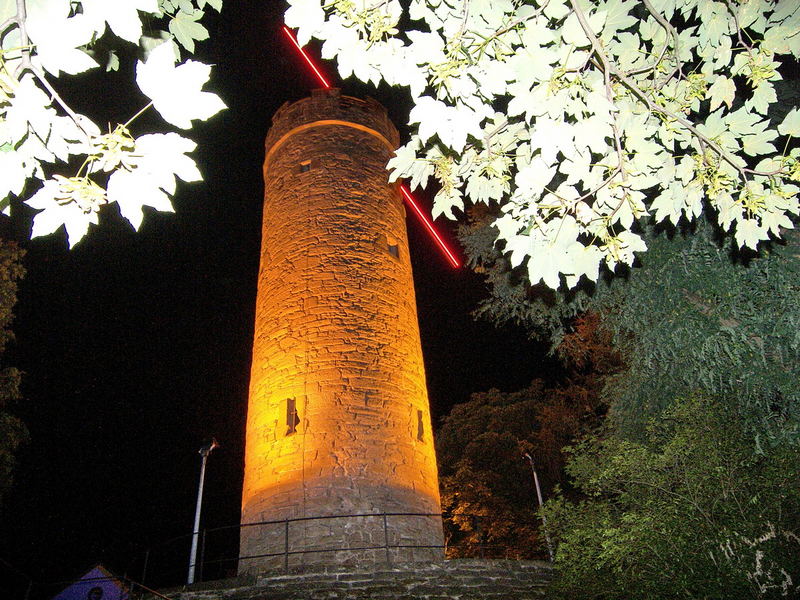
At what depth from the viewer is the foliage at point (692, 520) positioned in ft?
15.8

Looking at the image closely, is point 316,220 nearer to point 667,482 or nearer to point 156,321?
point 667,482

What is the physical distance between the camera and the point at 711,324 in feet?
17.5

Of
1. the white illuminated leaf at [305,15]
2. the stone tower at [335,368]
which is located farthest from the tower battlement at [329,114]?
the white illuminated leaf at [305,15]

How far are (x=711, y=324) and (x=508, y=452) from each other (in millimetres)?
13825

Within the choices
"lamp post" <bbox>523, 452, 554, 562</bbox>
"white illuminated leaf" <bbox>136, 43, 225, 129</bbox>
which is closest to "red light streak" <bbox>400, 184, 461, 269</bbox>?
"lamp post" <bbox>523, 452, 554, 562</bbox>

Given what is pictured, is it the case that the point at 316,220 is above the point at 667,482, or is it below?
above

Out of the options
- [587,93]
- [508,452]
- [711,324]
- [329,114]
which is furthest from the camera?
[508,452]

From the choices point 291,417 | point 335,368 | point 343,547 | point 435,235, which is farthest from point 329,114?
point 343,547

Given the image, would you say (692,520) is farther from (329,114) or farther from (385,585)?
(329,114)

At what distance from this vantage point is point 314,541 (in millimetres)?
8383

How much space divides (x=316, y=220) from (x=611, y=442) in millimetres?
7124

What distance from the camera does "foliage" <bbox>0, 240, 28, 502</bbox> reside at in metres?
11.7

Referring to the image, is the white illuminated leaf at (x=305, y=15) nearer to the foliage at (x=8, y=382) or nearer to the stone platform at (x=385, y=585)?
the stone platform at (x=385, y=585)

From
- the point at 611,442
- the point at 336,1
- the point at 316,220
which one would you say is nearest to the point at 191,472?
the point at 316,220
